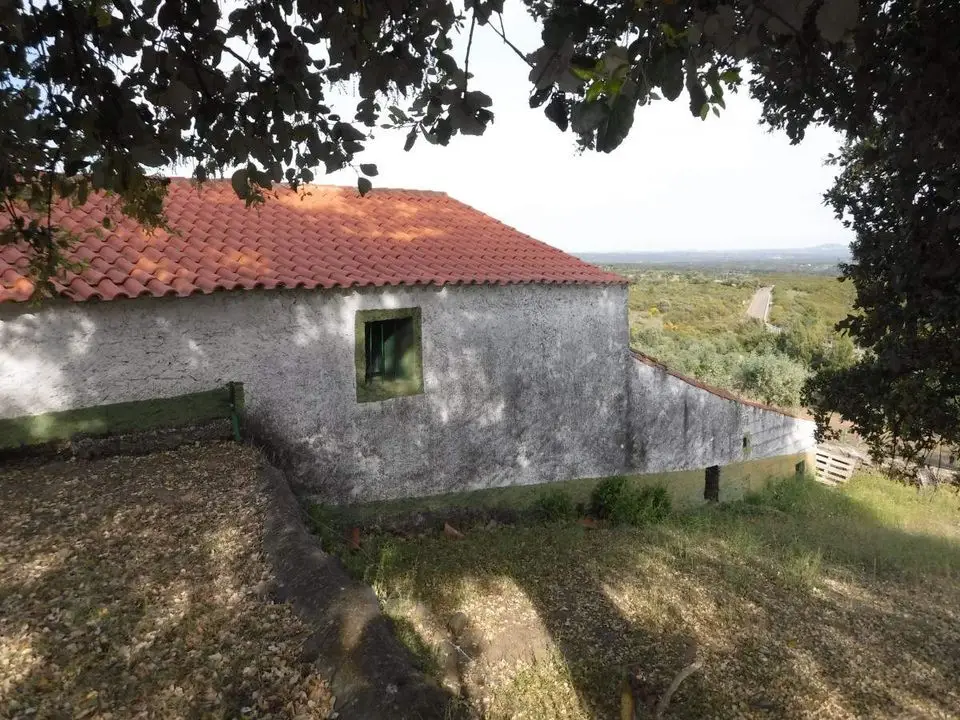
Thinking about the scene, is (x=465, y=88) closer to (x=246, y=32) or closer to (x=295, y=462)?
(x=246, y=32)

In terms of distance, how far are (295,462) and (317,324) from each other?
1755mm

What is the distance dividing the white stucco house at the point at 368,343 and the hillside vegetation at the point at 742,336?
196 cm

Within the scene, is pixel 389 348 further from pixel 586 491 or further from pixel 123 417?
pixel 586 491

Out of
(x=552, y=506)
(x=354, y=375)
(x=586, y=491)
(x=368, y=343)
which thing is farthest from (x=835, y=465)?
(x=354, y=375)

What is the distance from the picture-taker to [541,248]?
10750mm

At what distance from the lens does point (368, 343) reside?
812cm

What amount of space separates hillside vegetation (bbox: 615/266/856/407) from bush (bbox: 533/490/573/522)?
362 centimetres

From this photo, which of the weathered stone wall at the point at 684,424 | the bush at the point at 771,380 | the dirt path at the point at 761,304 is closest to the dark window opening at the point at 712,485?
the weathered stone wall at the point at 684,424

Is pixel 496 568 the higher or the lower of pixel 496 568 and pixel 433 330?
the lower

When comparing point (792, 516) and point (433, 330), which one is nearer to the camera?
point (433, 330)

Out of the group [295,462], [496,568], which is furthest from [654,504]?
[295,462]

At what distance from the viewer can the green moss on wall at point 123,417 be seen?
607cm

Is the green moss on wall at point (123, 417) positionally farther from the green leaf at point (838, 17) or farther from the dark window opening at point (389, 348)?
the green leaf at point (838, 17)

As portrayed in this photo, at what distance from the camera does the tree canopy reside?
5.97ft
